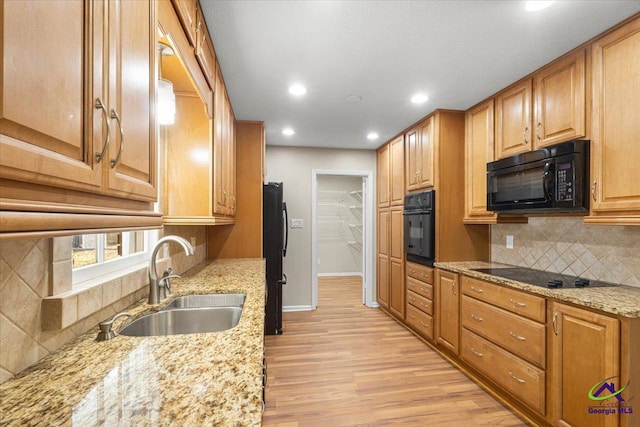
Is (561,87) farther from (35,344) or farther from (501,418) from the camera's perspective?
(35,344)

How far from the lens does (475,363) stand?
2.41 metres

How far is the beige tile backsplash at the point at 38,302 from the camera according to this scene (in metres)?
0.78

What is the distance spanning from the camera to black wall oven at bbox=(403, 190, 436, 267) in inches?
120

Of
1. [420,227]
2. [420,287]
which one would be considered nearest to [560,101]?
[420,227]

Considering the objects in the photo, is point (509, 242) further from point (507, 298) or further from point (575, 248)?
point (507, 298)

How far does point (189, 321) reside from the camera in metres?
1.54

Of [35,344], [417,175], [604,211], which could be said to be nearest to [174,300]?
[35,344]

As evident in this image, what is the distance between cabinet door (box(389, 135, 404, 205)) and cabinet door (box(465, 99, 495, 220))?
89cm

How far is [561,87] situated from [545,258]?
1317 millimetres

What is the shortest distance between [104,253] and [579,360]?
246 cm

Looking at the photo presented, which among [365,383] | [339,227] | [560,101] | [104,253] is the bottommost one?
[365,383]

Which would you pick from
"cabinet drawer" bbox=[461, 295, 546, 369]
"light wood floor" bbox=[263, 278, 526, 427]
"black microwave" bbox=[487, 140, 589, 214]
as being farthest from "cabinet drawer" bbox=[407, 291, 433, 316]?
"black microwave" bbox=[487, 140, 589, 214]

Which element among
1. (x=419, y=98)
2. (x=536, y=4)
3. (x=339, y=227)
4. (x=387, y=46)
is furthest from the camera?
(x=339, y=227)

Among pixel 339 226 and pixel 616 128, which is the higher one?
pixel 616 128
